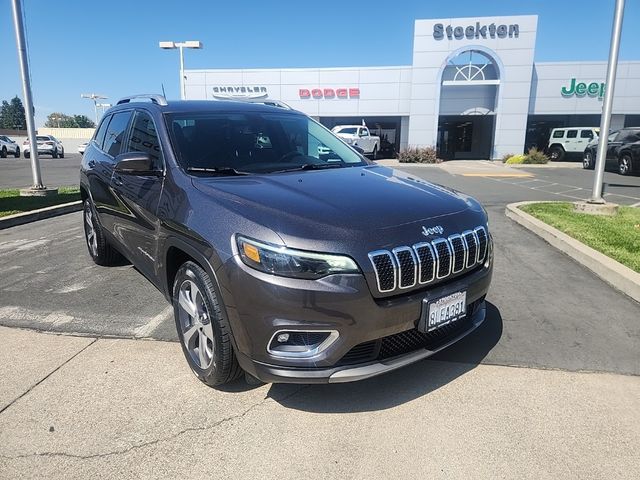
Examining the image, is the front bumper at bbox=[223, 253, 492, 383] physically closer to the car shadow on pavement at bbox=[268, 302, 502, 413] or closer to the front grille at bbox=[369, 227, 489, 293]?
the front grille at bbox=[369, 227, 489, 293]

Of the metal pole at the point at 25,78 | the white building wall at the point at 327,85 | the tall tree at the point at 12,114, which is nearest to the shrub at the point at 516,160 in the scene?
the white building wall at the point at 327,85

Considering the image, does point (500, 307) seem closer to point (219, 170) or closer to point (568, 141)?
point (219, 170)

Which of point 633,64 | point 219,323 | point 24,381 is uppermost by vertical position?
point 633,64

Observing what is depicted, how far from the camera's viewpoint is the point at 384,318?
7.91ft

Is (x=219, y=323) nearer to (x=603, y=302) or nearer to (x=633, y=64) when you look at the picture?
(x=603, y=302)

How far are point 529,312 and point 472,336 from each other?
2.84 ft

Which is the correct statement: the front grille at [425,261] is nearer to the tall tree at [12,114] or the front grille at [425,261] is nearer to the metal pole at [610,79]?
the metal pole at [610,79]

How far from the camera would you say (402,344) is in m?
2.62

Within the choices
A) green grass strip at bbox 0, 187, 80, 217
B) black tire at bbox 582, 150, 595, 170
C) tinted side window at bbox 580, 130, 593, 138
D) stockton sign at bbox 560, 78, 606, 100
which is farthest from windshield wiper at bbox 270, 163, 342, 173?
stockton sign at bbox 560, 78, 606, 100

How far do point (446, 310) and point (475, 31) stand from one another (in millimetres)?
29306

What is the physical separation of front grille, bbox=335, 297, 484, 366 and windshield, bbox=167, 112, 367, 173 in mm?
1538

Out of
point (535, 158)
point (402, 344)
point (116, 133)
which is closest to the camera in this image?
point (402, 344)

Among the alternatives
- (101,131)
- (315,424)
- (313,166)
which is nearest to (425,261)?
(315,424)

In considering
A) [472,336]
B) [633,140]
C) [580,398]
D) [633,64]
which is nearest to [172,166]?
[472,336]
